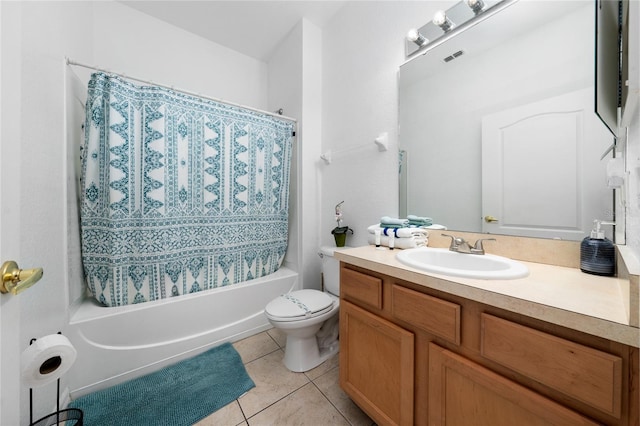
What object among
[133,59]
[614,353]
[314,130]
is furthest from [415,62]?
[133,59]

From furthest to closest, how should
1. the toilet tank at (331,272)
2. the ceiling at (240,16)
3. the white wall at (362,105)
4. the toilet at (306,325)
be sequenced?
the ceiling at (240,16)
the toilet tank at (331,272)
the white wall at (362,105)
the toilet at (306,325)

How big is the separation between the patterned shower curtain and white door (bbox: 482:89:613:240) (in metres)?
1.54

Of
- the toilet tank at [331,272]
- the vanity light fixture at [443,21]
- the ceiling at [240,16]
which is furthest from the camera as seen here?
the ceiling at [240,16]

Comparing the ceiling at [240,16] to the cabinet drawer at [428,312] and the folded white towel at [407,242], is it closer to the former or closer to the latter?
the folded white towel at [407,242]

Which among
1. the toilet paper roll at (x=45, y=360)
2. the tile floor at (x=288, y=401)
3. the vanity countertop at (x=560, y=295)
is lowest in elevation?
the tile floor at (x=288, y=401)

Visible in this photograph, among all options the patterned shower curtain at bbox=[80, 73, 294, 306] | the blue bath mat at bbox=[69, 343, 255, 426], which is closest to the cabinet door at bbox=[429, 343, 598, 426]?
the blue bath mat at bbox=[69, 343, 255, 426]

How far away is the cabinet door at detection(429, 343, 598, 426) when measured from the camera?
0.55m

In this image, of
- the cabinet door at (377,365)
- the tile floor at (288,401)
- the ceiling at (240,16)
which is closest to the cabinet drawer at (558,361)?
the cabinet door at (377,365)

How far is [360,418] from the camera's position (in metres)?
1.11

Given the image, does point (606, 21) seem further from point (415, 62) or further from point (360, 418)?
point (360, 418)

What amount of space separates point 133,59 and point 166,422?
100 inches

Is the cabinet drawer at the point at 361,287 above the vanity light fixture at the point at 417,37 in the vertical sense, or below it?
below

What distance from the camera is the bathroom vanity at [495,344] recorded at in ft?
1.60

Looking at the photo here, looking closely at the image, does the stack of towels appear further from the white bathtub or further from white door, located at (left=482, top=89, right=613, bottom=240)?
the white bathtub
